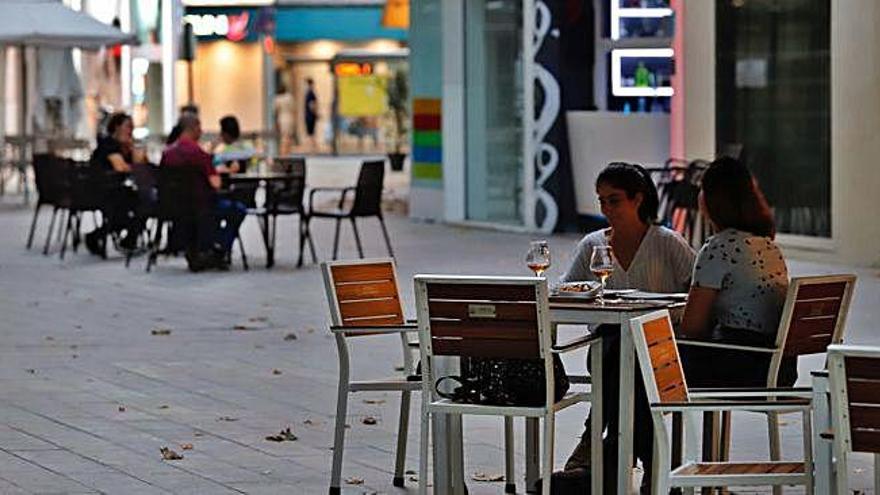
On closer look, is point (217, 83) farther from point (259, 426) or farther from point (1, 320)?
point (259, 426)

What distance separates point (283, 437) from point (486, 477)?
1.38m

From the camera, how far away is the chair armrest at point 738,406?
234 inches

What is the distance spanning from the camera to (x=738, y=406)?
19.8ft

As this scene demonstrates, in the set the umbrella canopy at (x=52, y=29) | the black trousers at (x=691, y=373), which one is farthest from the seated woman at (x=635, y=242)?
the umbrella canopy at (x=52, y=29)

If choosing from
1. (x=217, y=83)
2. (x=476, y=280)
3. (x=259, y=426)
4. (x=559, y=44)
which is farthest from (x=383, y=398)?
(x=217, y=83)

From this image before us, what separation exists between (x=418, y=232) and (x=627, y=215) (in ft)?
A: 51.0

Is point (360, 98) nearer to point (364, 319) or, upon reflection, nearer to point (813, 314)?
point (364, 319)

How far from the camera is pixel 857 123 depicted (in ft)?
58.8

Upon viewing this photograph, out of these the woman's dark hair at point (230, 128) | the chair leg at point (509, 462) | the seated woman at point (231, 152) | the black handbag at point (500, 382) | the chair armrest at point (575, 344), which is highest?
the woman's dark hair at point (230, 128)

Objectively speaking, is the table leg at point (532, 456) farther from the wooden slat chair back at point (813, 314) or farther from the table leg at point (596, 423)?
the wooden slat chair back at point (813, 314)

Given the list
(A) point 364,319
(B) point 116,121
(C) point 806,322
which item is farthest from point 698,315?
(B) point 116,121

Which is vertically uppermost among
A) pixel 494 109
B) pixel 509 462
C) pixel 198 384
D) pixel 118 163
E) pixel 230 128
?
pixel 494 109

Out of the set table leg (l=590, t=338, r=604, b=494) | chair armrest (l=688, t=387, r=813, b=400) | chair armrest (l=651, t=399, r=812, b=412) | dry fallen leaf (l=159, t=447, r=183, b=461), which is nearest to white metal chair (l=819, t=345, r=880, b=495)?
chair armrest (l=651, t=399, r=812, b=412)

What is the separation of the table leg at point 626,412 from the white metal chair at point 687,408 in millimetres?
540
